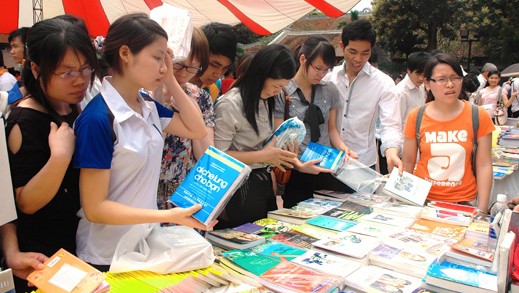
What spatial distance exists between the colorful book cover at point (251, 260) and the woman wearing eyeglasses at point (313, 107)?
0.76 meters

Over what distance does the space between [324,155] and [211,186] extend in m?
1.07

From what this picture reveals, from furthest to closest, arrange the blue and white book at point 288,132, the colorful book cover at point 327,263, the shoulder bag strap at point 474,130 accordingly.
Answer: the shoulder bag strap at point 474,130 → the blue and white book at point 288,132 → the colorful book cover at point 327,263

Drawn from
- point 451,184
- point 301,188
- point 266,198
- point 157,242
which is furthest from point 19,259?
point 451,184

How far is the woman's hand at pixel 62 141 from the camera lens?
44.7 inches

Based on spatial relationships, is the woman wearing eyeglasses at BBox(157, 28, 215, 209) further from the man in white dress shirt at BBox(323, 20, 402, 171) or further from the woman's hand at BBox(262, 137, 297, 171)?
the man in white dress shirt at BBox(323, 20, 402, 171)

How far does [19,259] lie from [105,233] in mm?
238

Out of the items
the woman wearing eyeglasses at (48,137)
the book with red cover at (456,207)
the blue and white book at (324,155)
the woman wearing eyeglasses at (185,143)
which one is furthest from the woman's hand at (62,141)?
the book with red cover at (456,207)

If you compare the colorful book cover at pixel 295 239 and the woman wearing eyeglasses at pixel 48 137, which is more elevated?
the woman wearing eyeglasses at pixel 48 137

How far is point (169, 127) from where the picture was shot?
1.49m

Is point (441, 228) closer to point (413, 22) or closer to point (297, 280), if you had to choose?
point (297, 280)

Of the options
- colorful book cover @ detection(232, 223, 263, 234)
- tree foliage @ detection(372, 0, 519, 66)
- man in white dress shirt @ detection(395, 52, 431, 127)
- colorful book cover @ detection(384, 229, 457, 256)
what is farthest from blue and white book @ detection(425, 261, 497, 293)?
tree foliage @ detection(372, 0, 519, 66)

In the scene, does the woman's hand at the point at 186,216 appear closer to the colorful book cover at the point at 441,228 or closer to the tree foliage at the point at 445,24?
the colorful book cover at the point at 441,228

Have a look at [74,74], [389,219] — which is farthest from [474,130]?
[74,74]

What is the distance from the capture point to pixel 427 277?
49.9 inches
